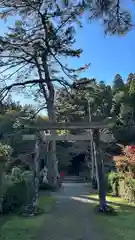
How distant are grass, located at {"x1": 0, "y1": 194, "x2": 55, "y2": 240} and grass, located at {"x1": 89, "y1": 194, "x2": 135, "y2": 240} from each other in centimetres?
162

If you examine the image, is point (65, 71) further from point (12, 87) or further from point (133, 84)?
point (133, 84)

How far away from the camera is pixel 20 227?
24.0ft

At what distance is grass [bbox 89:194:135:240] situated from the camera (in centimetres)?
639

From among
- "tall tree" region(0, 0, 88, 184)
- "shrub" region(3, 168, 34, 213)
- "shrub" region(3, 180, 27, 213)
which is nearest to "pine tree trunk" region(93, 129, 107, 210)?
"shrub" region(3, 168, 34, 213)

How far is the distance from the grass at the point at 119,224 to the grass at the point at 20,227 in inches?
63.9

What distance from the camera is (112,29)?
19.0ft

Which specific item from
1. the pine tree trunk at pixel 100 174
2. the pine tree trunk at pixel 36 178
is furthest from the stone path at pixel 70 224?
the pine tree trunk at pixel 36 178

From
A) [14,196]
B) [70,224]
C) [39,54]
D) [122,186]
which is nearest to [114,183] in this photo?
[122,186]

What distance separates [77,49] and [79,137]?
5653 mm

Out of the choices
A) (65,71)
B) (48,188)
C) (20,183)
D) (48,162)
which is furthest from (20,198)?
(65,71)

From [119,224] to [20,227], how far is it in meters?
2.61

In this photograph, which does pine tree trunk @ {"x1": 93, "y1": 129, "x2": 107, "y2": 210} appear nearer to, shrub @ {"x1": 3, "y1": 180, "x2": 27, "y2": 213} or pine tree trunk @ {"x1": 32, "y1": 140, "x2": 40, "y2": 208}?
pine tree trunk @ {"x1": 32, "y1": 140, "x2": 40, "y2": 208}

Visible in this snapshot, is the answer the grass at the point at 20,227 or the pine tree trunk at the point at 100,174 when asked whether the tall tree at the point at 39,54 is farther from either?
the grass at the point at 20,227

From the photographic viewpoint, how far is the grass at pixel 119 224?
639 cm
